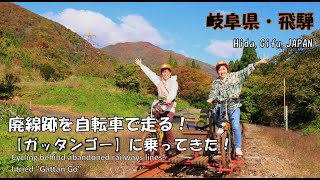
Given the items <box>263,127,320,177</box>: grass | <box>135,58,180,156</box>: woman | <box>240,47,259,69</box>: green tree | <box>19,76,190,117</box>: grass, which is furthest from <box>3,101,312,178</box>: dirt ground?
<box>240,47,259,69</box>: green tree

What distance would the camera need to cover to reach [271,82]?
102ft

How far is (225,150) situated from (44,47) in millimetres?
66299

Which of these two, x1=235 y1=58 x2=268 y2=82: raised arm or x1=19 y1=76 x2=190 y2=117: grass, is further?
x1=19 y1=76 x2=190 y2=117: grass

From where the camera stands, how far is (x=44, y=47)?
68.6 metres

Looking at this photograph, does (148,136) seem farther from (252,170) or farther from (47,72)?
(47,72)

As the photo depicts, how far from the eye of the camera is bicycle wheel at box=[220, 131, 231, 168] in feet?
21.7

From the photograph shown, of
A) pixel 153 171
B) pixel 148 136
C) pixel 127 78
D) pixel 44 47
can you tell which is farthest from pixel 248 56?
pixel 153 171

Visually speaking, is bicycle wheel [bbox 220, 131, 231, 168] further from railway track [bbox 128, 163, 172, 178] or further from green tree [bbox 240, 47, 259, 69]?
green tree [bbox 240, 47, 259, 69]

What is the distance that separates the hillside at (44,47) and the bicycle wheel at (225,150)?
40536mm

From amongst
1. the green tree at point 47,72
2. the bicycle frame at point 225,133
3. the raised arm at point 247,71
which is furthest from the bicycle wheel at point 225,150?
the green tree at point 47,72

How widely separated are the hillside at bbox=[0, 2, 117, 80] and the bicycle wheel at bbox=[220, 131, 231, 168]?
40536mm

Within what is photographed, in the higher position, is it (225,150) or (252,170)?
(225,150)

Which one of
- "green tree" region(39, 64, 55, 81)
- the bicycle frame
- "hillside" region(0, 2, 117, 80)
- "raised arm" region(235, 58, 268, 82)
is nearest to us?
the bicycle frame

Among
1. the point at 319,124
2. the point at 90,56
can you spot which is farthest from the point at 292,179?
the point at 90,56
